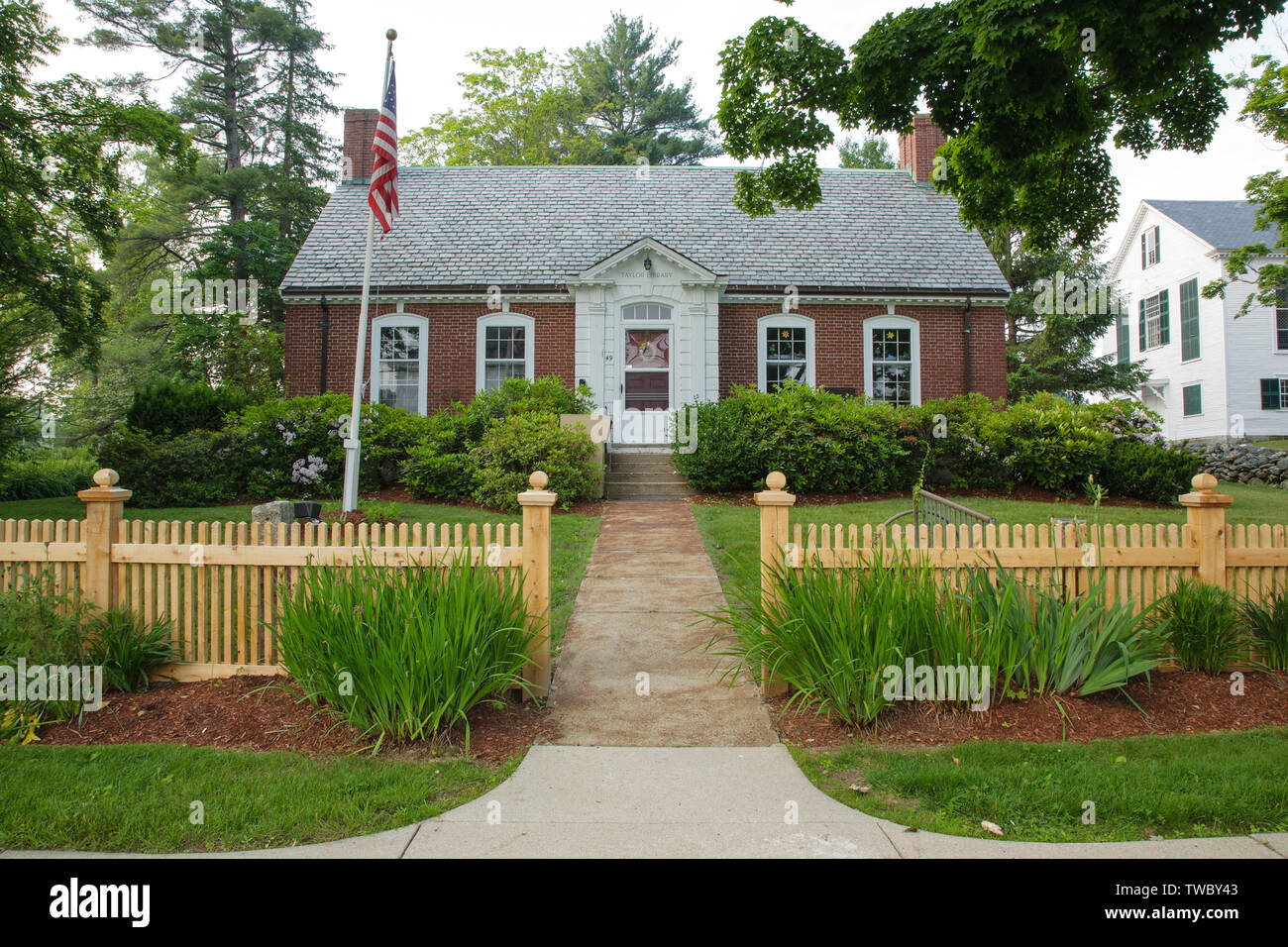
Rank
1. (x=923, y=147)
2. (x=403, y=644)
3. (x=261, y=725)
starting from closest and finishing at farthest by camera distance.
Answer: (x=403, y=644), (x=261, y=725), (x=923, y=147)

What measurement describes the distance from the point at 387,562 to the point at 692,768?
2454 millimetres

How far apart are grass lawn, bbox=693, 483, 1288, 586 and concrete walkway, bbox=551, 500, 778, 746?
1.77ft

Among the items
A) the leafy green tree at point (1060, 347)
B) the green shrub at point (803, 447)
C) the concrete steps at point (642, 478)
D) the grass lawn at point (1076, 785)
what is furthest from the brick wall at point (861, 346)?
the grass lawn at point (1076, 785)

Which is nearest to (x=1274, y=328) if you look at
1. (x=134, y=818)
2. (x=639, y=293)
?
(x=639, y=293)

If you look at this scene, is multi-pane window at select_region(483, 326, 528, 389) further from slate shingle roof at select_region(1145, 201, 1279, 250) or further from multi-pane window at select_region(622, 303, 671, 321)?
slate shingle roof at select_region(1145, 201, 1279, 250)

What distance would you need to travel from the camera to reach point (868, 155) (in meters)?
42.6

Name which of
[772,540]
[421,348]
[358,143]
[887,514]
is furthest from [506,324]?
[772,540]

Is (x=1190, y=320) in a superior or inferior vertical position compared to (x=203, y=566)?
superior

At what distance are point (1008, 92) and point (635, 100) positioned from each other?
33990mm

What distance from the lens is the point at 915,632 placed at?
16.1 feet

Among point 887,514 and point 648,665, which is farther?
point 887,514

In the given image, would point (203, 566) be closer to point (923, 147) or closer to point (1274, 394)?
point (923, 147)

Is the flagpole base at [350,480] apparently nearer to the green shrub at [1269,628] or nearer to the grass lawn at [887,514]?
the grass lawn at [887,514]

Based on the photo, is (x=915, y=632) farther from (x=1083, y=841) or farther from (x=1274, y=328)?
(x=1274, y=328)
